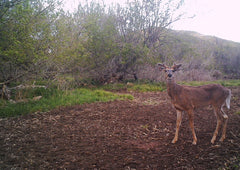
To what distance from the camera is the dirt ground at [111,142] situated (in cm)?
377

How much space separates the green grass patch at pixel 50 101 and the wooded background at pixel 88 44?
2.20ft

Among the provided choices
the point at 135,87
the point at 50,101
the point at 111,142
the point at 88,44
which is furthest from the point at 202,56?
the point at 111,142

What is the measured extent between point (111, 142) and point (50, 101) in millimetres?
4264

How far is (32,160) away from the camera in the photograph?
12.7 ft

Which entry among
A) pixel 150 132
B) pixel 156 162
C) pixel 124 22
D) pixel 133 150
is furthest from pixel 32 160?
pixel 124 22

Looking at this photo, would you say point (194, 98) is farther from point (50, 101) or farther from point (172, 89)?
point (50, 101)

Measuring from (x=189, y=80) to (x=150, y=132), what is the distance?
12.2 m

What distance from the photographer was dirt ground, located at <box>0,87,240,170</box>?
3768 mm

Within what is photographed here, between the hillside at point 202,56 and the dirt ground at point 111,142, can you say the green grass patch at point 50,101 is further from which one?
the hillside at point 202,56

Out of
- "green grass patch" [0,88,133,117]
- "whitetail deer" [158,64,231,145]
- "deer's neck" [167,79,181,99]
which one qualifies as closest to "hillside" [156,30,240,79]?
"green grass patch" [0,88,133,117]

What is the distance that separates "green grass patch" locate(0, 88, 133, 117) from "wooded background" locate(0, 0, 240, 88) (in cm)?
67

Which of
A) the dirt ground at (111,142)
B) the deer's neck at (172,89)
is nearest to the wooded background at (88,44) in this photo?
the dirt ground at (111,142)

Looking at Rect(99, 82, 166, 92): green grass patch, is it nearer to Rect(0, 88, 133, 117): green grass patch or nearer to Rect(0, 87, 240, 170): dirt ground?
Rect(0, 88, 133, 117): green grass patch

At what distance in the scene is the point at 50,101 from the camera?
7977 millimetres
